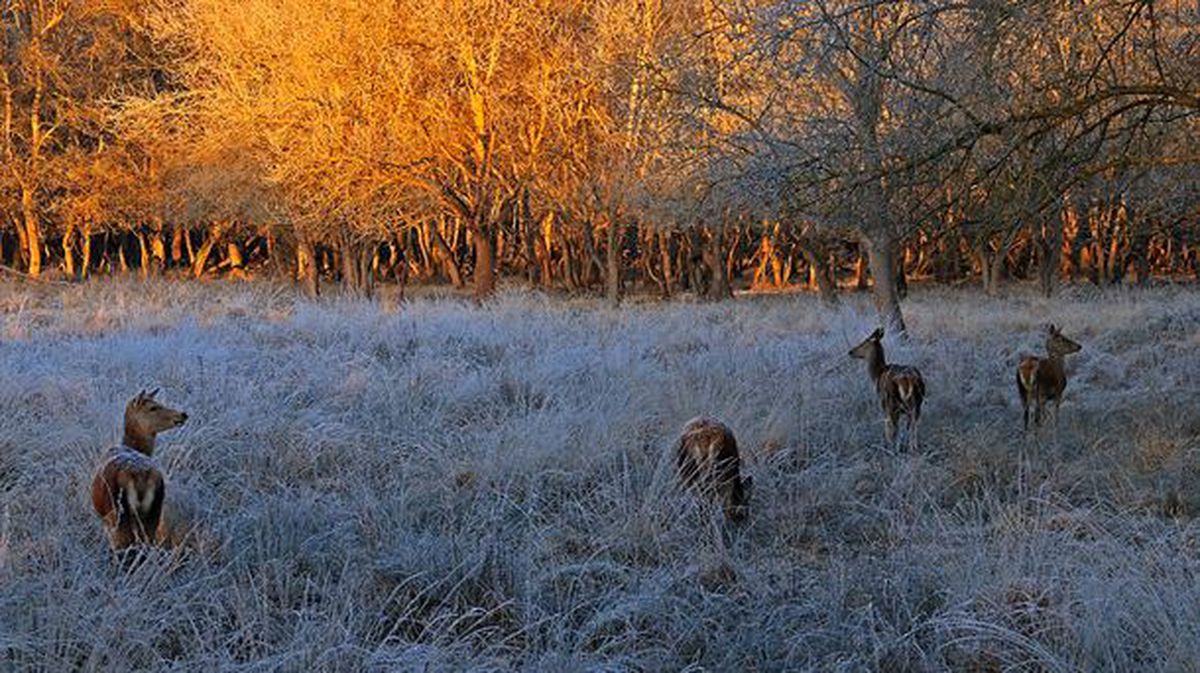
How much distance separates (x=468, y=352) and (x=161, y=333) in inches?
179

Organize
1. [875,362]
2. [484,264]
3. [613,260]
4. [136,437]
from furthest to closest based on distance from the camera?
[613,260] < [484,264] < [875,362] < [136,437]

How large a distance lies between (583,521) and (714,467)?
2.58ft

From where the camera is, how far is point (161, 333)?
14250 mm

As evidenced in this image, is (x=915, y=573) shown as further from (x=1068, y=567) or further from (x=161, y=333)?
(x=161, y=333)

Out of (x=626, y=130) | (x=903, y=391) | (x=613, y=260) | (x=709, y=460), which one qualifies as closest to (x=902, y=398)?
(x=903, y=391)

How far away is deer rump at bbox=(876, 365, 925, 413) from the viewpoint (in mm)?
8125

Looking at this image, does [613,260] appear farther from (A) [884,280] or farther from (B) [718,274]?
(A) [884,280]

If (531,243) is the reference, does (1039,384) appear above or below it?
below

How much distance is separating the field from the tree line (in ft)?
5.76

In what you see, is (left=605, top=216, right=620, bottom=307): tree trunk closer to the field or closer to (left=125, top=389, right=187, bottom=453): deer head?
the field

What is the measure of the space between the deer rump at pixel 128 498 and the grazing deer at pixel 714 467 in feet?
9.06

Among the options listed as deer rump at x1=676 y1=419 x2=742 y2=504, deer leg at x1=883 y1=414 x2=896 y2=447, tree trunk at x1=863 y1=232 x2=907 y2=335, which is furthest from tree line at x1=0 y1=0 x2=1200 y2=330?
deer rump at x1=676 y1=419 x2=742 y2=504

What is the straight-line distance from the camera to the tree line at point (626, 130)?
24.8ft

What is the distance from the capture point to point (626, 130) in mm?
21531
